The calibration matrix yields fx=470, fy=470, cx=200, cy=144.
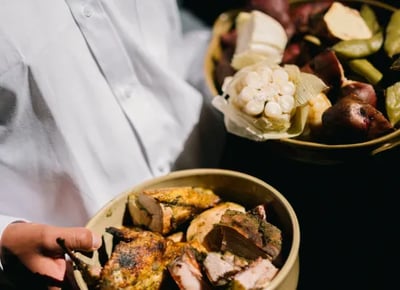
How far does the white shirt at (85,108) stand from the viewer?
84 centimetres

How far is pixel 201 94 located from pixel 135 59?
0.70ft

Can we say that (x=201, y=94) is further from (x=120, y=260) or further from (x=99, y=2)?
(x=120, y=260)

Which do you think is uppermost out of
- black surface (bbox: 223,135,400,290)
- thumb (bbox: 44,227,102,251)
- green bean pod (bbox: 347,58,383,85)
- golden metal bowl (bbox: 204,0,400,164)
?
green bean pod (bbox: 347,58,383,85)

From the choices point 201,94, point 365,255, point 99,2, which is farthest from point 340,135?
point 99,2

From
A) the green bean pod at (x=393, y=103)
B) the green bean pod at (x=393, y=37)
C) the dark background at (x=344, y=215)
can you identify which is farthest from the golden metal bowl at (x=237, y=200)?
the green bean pod at (x=393, y=37)

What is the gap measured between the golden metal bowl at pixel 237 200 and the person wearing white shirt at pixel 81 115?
0.08 meters

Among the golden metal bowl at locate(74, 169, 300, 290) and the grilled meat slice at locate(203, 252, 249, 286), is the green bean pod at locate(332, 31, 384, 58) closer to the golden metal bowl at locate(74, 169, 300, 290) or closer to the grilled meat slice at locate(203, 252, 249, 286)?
the golden metal bowl at locate(74, 169, 300, 290)

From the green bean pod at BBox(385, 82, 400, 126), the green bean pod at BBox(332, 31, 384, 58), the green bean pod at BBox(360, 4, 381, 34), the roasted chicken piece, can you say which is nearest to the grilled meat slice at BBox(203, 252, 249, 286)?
the roasted chicken piece

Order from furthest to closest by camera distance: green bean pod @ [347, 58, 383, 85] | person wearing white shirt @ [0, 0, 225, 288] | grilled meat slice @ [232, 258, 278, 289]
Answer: green bean pod @ [347, 58, 383, 85], person wearing white shirt @ [0, 0, 225, 288], grilled meat slice @ [232, 258, 278, 289]

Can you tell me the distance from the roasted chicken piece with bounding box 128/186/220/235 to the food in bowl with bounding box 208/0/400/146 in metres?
0.18

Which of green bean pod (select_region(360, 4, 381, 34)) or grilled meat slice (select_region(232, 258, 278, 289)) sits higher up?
green bean pod (select_region(360, 4, 381, 34))

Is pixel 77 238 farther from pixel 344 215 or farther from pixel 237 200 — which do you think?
pixel 344 215

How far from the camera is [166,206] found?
2.68 ft

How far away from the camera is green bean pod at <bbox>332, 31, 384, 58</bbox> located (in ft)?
3.26
